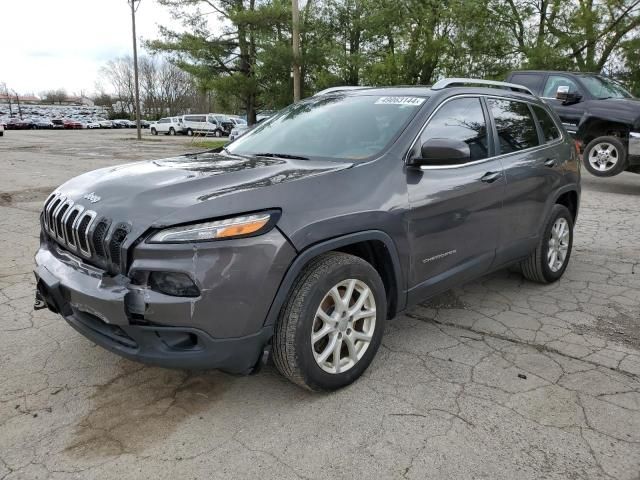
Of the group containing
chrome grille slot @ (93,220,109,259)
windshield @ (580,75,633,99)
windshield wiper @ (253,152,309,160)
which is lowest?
chrome grille slot @ (93,220,109,259)

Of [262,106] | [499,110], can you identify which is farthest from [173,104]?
[499,110]

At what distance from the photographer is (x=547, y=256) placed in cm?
450

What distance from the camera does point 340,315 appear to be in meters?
2.75

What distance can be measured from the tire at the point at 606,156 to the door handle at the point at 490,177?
6.86m

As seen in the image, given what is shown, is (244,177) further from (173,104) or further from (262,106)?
(173,104)

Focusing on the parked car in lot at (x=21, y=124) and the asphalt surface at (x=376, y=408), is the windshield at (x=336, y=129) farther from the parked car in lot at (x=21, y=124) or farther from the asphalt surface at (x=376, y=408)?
the parked car in lot at (x=21, y=124)

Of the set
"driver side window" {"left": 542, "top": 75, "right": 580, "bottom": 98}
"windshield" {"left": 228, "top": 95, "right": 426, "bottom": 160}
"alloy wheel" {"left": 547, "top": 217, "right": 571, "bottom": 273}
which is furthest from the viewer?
"driver side window" {"left": 542, "top": 75, "right": 580, "bottom": 98}

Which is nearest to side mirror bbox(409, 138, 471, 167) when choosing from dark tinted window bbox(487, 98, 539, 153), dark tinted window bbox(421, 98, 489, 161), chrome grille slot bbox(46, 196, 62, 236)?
dark tinted window bbox(421, 98, 489, 161)

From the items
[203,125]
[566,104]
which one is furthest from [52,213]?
[203,125]

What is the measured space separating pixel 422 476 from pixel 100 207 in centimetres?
196

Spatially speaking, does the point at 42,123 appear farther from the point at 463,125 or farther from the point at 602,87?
the point at 463,125

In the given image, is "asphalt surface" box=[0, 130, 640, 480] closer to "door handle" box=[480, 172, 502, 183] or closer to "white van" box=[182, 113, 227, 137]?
"door handle" box=[480, 172, 502, 183]

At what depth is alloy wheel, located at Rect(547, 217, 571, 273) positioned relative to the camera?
458cm

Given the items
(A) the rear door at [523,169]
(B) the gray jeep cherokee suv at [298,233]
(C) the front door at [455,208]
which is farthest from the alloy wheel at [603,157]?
(C) the front door at [455,208]
